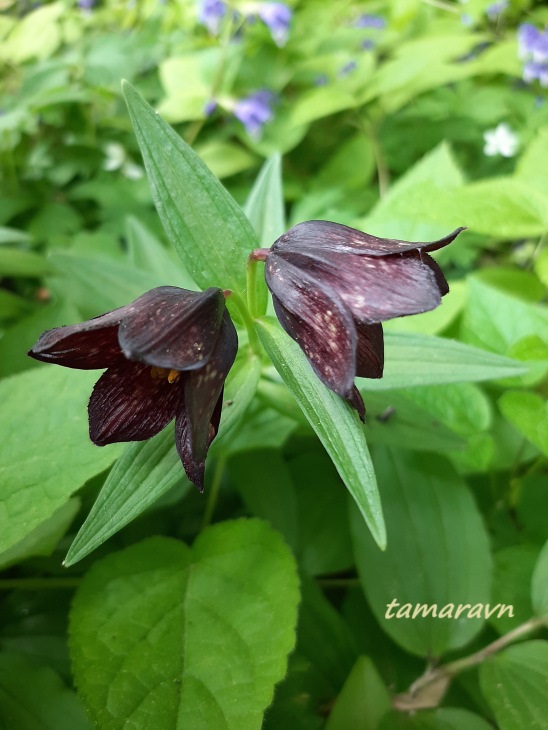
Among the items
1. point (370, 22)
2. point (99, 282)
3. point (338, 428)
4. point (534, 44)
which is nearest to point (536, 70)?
point (534, 44)

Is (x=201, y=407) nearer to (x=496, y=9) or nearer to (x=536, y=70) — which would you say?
(x=536, y=70)

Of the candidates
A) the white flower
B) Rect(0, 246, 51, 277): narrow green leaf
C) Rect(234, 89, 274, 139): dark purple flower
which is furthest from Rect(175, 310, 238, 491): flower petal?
the white flower

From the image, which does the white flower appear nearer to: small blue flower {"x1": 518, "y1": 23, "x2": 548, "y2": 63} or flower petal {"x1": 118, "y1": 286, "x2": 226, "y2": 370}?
small blue flower {"x1": 518, "y1": 23, "x2": 548, "y2": 63}

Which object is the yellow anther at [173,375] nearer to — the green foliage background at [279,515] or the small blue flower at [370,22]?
the green foliage background at [279,515]

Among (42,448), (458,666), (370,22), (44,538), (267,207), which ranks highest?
(370,22)

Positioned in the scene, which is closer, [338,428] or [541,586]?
[338,428]

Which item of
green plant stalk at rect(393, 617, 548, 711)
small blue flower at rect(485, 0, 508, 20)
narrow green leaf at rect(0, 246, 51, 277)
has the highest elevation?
small blue flower at rect(485, 0, 508, 20)
